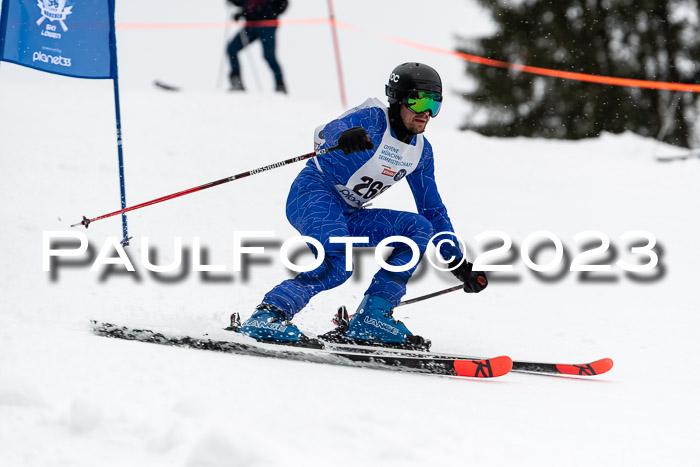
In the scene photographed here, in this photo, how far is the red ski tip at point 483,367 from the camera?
137 inches

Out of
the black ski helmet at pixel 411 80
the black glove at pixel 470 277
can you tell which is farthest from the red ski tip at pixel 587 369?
the black ski helmet at pixel 411 80

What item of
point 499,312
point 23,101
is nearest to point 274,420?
point 499,312

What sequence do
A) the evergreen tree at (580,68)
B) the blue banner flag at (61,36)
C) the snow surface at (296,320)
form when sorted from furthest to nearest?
the evergreen tree at (580,68), the blue banner flag at (61,36), the snow surface at (296,320)

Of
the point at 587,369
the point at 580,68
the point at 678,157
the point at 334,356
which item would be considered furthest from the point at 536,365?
the point at 580,68

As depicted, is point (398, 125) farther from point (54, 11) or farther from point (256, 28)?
point (256, 28)

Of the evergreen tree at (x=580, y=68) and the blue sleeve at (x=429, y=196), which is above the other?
the evergreen tree at (x=580, y=68)

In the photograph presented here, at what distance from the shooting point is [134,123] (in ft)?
33.2

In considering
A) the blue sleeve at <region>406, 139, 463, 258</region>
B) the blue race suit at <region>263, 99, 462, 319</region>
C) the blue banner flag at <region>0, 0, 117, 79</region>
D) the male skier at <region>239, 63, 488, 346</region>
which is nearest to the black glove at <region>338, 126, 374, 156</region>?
the male skier at <region>239, 63, 488, 346</region>

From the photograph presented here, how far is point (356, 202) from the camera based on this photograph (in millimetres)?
4234

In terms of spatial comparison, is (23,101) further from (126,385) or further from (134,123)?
(126,385)

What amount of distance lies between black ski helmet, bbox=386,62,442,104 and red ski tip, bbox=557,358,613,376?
1.47 m

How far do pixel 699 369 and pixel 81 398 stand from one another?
3.58 meters

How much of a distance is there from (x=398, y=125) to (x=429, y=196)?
534 millimetres

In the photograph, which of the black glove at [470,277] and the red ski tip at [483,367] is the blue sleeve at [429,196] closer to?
the black glove at [470,277]
